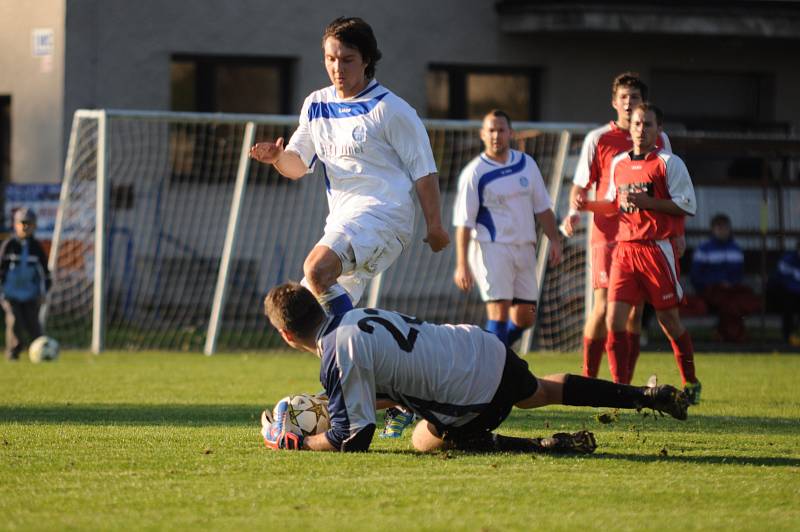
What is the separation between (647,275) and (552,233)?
→ 61.1 inches

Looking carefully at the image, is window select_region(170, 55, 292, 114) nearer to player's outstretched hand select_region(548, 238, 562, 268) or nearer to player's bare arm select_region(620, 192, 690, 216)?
player's outstretched hand select_region(548, 238, 562, 268)

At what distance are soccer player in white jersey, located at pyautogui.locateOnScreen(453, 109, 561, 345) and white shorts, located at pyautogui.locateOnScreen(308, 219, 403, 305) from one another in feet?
11.1

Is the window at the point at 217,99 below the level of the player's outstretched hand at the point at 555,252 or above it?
above

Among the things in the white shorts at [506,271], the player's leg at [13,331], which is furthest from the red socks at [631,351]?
the player's leg at [13,331]

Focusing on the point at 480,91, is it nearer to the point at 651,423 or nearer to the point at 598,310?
the point at 598,310

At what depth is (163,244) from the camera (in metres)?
17.7

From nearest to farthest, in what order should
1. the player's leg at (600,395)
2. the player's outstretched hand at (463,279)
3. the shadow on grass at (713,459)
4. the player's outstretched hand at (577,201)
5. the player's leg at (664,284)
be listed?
the shadow on grass at (713,459) → the player's leg at (600,395) → the player's leg at (664,284) → the player's outstretched hand at (577,201) → the player's outstretched hand at (463,279)

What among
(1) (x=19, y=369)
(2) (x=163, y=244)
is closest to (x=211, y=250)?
(2) (x=163, y=244)

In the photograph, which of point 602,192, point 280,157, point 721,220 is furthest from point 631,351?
point 721,220

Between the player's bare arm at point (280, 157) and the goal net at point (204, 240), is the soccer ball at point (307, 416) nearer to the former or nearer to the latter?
the player's bare arm at point (280, 157)

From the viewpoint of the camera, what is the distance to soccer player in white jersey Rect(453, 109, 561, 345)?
432 inches

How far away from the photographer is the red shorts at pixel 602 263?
959cm

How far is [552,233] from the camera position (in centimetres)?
1068

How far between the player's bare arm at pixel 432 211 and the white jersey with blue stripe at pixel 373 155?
0.17 ft
